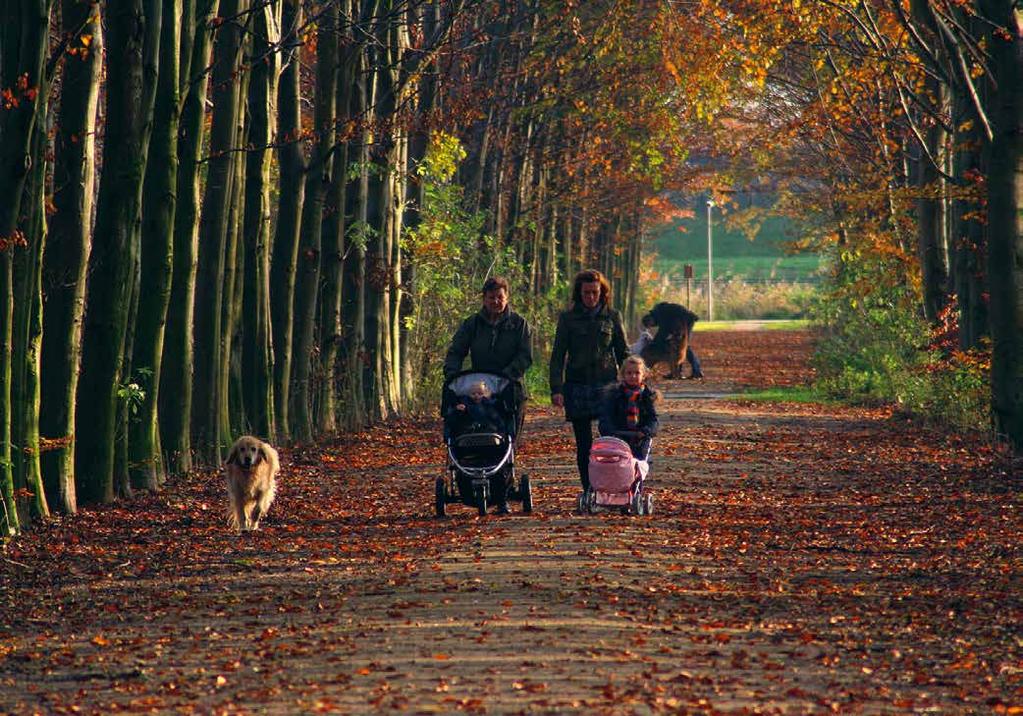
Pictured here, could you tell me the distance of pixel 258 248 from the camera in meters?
19.3

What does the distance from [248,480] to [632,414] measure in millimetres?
3093

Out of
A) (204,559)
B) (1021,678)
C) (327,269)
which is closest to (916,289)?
(327,269)

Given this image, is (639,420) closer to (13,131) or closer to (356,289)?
(13,131)

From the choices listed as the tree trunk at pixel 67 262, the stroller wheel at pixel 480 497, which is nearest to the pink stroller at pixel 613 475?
the stroller wheel at pixel 480 497

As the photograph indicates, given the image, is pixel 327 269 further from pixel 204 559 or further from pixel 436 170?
pixel 204 559

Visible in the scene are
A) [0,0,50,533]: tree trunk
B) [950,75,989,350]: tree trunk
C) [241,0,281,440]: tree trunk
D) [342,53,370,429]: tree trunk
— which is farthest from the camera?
[342,53,370,429]: tree trunk

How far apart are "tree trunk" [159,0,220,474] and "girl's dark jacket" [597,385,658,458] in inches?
185

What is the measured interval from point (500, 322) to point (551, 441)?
798 cm

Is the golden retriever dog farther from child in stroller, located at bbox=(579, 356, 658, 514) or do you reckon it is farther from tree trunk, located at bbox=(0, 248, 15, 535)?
child in stroller, located at bbox=(579, 356, 658, 514)

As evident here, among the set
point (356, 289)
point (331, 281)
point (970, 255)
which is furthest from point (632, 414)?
point (356, 289)

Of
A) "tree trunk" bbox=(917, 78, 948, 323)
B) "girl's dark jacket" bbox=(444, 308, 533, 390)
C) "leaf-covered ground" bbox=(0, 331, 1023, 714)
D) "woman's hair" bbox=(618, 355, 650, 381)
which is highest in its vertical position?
"tree trunk" bbox=(917, 78, 948, 323)

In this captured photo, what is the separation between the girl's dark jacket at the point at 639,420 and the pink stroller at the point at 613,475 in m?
0.16

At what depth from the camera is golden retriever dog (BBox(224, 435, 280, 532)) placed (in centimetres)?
1336

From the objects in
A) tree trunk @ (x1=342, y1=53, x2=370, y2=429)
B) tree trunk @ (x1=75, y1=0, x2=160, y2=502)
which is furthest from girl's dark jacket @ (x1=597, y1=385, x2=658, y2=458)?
tree trunk @ (x1=342, y1=53, x2=370, y2=429)
